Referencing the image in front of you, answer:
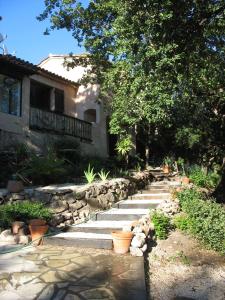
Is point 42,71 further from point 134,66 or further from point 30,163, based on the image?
point 134,66

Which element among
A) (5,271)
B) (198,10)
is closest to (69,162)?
(198,10)

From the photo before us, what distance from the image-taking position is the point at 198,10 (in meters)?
10.0

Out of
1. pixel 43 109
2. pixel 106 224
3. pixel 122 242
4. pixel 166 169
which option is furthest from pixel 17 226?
pixel 166 169

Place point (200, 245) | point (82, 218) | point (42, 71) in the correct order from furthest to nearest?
point (42, 71), point (82, 218), point (200, 245)

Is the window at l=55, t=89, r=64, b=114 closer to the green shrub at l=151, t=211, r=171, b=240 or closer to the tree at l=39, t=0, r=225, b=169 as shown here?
the tree at l=39, t=0, r=225, b=169

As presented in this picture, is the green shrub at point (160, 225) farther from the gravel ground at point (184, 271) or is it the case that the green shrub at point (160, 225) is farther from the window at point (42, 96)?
the window at point (42, 96)

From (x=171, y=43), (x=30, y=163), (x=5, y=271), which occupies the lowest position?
(x=5, y=271)

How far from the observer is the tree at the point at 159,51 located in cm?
915

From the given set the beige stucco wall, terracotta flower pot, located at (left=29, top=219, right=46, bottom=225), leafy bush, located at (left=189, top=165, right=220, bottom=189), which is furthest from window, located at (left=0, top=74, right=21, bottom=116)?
leafy bush, located at (left=189, top=165, right=220, bottom=189)

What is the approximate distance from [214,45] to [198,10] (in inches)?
63.7

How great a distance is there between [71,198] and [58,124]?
7.52 meters

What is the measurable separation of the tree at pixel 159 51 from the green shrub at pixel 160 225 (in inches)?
117

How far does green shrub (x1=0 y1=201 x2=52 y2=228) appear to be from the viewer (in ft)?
29.7

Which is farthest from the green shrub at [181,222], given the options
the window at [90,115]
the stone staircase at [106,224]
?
the window at [90,115]
